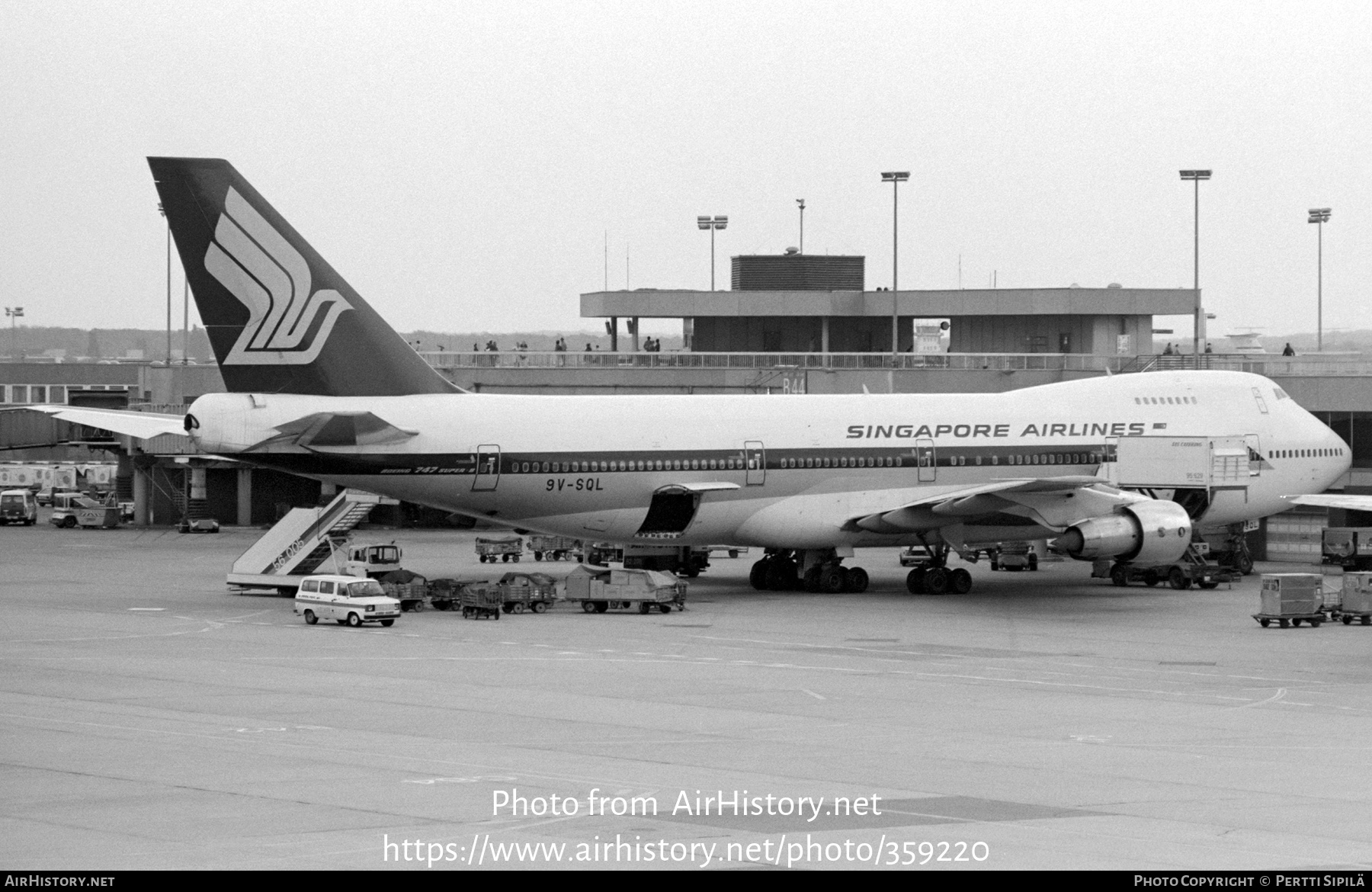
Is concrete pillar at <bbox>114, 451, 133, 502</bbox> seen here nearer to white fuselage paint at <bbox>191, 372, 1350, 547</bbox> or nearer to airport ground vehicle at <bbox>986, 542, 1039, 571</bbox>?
white fuselage paint at <bbox>191, 372, 1350, 547</bbox>

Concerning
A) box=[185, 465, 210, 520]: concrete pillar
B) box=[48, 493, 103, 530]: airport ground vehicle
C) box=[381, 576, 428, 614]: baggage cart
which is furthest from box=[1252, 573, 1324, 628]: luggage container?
box=[48, 493, 103, 530]: airport ground vehicle

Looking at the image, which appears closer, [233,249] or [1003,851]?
[1003,851]

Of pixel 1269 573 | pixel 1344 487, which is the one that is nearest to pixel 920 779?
pixel 1269 573

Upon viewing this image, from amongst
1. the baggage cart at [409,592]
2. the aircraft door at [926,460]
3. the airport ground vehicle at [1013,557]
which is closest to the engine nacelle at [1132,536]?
the aircraft door at [926,460]

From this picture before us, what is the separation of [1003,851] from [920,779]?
4.54m

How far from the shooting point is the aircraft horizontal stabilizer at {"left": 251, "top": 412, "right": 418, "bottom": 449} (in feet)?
137

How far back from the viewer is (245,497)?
3145 inches

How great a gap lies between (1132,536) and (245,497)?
45934 millimetres

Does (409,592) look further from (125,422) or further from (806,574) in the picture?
(806,574)

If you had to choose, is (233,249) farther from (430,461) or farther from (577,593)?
(577,593)

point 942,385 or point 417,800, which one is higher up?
Answer: point 942,385

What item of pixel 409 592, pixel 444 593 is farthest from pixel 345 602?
pixel 444 593

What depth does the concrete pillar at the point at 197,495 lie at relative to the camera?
78750 millimetres

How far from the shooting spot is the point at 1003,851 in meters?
16.5
